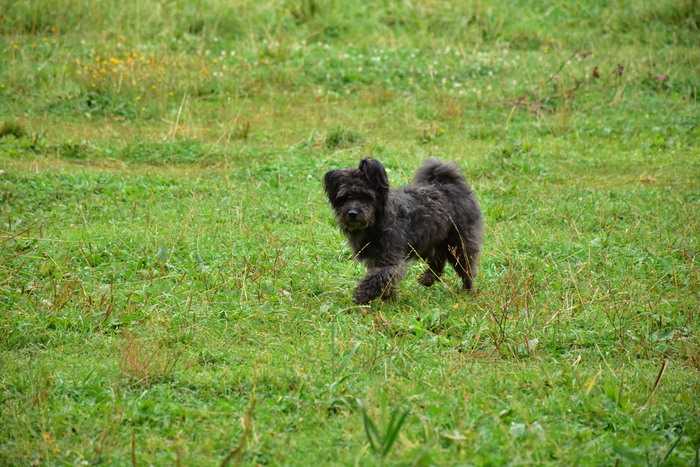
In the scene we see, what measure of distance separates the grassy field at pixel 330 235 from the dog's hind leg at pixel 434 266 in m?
0.17

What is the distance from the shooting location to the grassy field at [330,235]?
5.86m

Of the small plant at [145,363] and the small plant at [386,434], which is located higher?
the small plant at [386,434]

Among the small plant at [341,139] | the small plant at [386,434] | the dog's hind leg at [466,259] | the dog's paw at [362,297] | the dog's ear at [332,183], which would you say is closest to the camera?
the small plant at [386,434]

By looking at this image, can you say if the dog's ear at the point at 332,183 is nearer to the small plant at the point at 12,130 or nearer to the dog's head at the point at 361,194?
the dog's head at the point at 361,194

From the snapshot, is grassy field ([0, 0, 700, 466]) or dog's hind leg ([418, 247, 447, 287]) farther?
dog's hind leg ([418, 247, 447, 287])

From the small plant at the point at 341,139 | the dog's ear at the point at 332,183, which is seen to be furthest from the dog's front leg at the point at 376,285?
the small plant at the point at 341,139

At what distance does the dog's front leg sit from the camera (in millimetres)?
8289

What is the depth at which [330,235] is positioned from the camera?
10.4m

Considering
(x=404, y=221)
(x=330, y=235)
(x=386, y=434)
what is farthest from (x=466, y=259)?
(x=386, y=434)

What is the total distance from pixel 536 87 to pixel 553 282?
8.05 meters

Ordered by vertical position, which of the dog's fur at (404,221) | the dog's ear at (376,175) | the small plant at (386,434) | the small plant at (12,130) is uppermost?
the small plant at (386,434)

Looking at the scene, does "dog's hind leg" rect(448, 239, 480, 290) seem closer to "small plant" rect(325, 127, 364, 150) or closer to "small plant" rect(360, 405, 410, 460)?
"small plant" rect(360, 405, 410, 460)

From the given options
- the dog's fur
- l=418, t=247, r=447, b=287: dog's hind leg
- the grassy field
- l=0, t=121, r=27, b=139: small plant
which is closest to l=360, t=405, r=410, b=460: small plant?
the grassy field

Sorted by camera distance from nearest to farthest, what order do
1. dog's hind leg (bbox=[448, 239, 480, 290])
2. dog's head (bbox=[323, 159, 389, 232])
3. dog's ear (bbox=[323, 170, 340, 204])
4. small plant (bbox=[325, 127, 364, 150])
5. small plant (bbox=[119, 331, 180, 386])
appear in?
small plant (bbox=[119, 331, 180, 386]), dog's head (bbox=[323, 159, 389, 232]), dog's ear (bbox=[323, 170, 340, 204]), dog's hind leg (bbox=[448, 239, 480, 290]), small plant (bbox=[325, 127, 364, 150])
